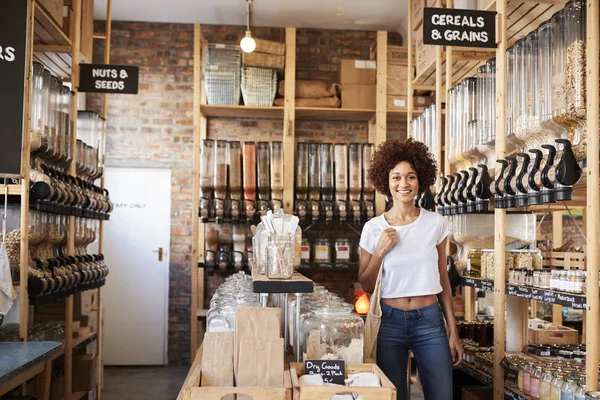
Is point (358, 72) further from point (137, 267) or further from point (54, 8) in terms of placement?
point (54, 8)

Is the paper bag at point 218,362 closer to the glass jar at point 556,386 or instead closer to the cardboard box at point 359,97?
the glass jar at point 556,386

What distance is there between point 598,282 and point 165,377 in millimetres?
4919

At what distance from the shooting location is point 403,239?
8.95 ft

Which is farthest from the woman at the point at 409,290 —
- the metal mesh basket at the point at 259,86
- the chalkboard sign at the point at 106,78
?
the metal mesh basket at the point at 259,86

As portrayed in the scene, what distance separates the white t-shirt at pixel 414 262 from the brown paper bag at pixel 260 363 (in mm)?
787

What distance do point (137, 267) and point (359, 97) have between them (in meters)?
2.94

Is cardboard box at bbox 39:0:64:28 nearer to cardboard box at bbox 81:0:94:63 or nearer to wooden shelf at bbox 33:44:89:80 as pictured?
wooden shelf at bbox 33:44:89:80

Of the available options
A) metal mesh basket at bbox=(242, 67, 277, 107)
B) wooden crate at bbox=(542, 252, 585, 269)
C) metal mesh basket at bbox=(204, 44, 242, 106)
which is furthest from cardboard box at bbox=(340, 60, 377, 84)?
wooden crate at bbox=(542, 252, 585, 269)

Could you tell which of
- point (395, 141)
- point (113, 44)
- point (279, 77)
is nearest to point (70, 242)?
point (395, 141)

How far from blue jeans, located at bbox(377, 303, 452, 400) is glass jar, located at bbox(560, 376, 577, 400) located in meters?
0.43

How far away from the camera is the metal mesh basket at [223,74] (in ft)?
19.6

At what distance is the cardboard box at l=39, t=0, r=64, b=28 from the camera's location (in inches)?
139

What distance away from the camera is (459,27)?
315 centimetres

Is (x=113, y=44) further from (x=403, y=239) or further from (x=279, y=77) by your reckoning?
(x=403, y=239)
